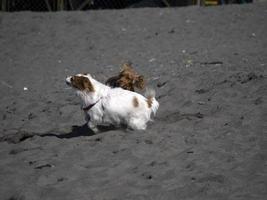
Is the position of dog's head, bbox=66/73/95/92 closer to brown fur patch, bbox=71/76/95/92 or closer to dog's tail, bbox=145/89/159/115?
brown fur patch, bbox=71/76/95/92

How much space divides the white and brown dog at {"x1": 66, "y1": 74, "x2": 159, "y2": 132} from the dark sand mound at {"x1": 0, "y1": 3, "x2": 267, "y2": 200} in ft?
0.58

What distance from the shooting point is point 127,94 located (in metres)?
7.16

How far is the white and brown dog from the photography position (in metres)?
7.12

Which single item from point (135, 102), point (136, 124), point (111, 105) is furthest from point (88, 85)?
point (136, 124)

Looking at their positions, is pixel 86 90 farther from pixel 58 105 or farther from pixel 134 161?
pixel 58 105

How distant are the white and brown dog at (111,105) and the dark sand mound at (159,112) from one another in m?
0.18

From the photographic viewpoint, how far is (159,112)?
8172 millimetres

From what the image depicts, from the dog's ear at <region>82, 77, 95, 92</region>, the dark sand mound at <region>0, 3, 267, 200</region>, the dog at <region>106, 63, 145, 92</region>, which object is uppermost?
the dog's ear at <region>82, 77, 95, 92</region>

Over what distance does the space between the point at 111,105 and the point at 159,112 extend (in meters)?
1.23

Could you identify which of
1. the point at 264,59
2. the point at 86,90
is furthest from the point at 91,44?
the point at 86,90

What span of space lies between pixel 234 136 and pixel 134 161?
4.05 feet

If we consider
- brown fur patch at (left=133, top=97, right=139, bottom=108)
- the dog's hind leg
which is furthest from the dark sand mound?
brown fur patch at (left=133, top=97, right=139, bottom=108)

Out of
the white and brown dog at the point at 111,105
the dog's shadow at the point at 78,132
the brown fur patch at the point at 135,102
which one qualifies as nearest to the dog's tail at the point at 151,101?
the white and brown dog at the point at 111,105

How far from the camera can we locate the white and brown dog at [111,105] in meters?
7.12
